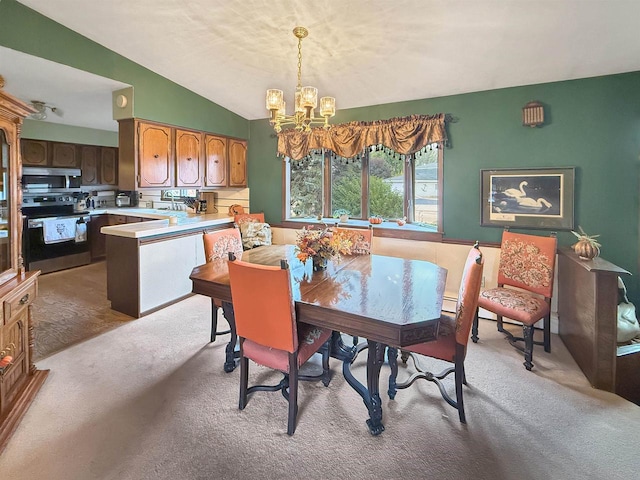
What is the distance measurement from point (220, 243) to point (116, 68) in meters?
2.20

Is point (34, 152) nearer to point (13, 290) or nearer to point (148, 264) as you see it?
point (148, 264)

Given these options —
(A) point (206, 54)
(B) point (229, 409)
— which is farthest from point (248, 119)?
(B) point (229, 409)

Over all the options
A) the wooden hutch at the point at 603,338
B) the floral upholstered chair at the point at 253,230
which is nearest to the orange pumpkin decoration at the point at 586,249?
the wooden hutch at the point at 603,338

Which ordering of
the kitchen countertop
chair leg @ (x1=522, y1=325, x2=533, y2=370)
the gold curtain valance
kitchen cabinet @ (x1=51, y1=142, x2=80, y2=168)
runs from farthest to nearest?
kitchen cabinet @ (x1=51, y1=142, x2=80, y2=168), the gold curtain valance, the kitchen countertop, chair leg @ (x1=522, y1=325, x2=533, y2=370)

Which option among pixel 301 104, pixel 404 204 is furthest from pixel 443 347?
pixel 404 204

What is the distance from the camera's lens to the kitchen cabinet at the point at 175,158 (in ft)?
12.3

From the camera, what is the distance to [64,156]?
214 inches

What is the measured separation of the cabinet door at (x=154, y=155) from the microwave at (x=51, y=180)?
2578 mm

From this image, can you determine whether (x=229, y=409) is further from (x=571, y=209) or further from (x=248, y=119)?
(x=248, y=119)

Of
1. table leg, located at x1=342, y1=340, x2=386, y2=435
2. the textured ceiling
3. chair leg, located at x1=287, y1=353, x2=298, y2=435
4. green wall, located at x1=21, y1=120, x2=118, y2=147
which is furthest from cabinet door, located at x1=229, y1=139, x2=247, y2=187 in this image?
table leg, located at x1=342, y1=340, x2=386, y2=435

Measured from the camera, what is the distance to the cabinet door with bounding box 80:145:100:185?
226 inches

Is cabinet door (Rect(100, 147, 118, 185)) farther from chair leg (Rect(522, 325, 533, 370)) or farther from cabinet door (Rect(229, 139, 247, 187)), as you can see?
chair leg (Rect(522, 325, 533, 370))

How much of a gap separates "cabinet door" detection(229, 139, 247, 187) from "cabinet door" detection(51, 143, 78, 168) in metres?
2.89

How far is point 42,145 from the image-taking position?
5.16 meters
